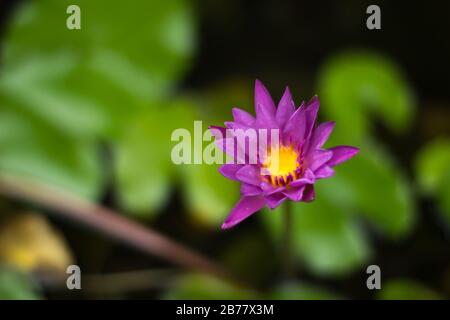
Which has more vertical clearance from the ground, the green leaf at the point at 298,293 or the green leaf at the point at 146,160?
the green leaf at the point at 146,160

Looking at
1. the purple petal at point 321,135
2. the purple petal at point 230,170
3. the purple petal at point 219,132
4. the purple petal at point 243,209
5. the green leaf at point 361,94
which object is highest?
the green leaf at point 361,94

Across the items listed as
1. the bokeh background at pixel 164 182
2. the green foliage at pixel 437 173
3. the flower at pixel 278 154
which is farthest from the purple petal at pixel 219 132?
the green foliage at pixel 437 173

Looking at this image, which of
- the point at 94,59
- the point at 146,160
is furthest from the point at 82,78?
the point at 146,160

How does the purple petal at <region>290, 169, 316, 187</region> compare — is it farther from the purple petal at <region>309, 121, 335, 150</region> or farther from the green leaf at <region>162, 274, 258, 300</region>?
the green leaf at <region>162, 274, 258, 300</region>

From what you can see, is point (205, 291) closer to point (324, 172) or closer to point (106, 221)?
point (106, 221)

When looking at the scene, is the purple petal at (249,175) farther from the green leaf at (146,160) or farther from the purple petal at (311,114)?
the green leaf at (146,160)
